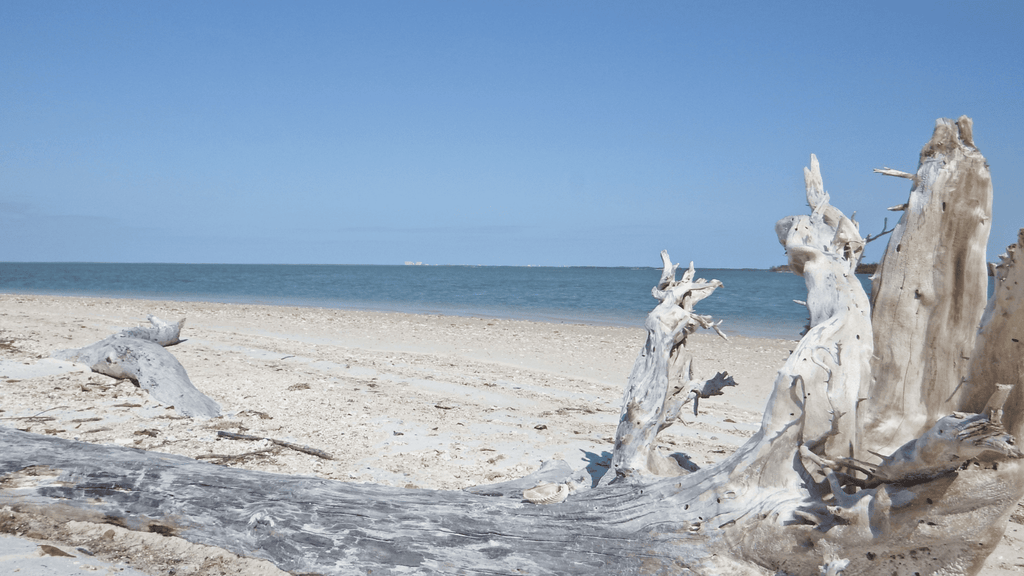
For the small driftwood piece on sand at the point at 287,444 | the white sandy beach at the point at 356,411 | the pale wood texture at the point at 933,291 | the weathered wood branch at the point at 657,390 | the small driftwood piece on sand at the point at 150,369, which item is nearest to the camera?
the pale wood texture at the point at 933,291

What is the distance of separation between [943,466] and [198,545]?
12.0ft

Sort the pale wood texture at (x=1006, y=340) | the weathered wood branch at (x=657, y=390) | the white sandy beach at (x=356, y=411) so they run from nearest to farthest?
the pale wood texture at (x=1006, y=340), the weathered wood branch at (x=657, y=390), the white sandy beach at (x=356, y=411)

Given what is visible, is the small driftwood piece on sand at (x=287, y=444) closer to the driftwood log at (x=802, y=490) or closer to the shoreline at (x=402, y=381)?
the shoreline at (x=402, y=381)

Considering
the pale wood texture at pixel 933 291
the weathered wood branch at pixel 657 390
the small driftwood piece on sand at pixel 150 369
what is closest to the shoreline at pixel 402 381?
the small driftwood piece on sand at pixel 150 369

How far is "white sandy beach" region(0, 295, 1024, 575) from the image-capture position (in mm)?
4727

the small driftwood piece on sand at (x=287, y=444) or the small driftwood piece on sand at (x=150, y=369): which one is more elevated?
the small driftwood piece on sand at (x=150, y=369)

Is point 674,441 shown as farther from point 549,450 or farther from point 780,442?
point 780,442

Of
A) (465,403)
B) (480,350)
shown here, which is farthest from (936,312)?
(480,350)

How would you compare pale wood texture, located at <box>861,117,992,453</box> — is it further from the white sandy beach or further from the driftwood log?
the white sandy beach

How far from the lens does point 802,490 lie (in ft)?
9.59

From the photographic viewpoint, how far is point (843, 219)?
3.55 metres

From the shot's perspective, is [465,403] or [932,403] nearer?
[932,403]

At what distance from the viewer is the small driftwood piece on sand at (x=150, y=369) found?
6.20 m

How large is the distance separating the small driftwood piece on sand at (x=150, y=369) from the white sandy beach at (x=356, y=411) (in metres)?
0.15
